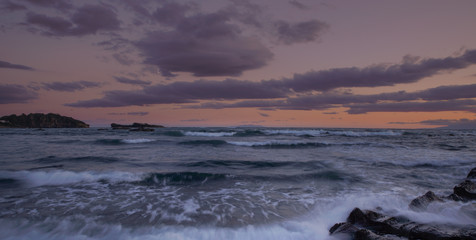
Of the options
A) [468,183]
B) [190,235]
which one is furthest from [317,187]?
[190,235]

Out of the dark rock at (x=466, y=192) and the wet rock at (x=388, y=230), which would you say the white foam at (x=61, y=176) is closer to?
the wet rock at (x=388, y=230)

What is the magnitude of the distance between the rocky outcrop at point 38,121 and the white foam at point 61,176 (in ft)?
329

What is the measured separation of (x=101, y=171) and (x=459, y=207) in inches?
479

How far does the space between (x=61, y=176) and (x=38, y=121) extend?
10292 centimetres

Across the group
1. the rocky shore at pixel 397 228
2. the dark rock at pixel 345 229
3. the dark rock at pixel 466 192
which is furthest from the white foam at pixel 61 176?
the dark rock at pixel 466 192

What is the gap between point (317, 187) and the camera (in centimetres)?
820

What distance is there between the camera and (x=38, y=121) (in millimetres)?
86938

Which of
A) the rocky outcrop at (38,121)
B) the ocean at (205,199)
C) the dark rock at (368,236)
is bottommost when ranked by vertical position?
the ocean at (205,199)

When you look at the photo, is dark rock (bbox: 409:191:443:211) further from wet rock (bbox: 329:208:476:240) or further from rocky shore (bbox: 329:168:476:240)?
wet rock (bbox: 329:208:476:240)

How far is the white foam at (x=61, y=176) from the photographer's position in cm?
866

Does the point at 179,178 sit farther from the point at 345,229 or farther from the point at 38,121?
the point at 38,121

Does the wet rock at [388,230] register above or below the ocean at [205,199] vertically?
above

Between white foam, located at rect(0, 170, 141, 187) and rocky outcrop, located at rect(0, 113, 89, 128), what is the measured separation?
100 meters

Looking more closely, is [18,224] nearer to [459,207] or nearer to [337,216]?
[337,216]
